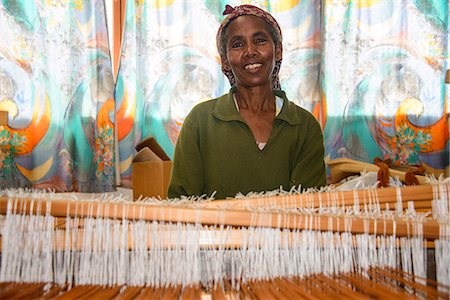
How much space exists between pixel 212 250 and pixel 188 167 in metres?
0.63

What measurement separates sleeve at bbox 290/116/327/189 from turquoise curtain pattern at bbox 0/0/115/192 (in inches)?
37.3

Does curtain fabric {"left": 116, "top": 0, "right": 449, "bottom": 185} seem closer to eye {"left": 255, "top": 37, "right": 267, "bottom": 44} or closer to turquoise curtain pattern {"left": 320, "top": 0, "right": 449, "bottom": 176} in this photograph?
turquoise curtain pattern {"left": 320, "top": 0, "right": 449, "bottom": 176}

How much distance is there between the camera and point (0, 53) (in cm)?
180

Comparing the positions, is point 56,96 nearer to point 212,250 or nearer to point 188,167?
point 188,167

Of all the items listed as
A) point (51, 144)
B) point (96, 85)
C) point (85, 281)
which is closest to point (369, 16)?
point (96, 85)

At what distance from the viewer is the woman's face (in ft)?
3.97

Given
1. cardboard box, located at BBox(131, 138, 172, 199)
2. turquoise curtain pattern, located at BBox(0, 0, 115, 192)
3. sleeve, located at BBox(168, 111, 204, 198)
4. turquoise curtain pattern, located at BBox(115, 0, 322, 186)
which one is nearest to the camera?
sleeve, located at BBox(168, 111, 204, 198)

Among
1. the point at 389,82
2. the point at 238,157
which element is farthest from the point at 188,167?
the point at 389,82

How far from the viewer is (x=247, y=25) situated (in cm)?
121

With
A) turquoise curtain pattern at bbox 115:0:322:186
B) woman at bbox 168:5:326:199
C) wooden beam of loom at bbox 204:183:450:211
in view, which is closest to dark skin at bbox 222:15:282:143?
woman at bbox 168:5:326:199

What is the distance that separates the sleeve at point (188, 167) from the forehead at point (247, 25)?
10.7 inches

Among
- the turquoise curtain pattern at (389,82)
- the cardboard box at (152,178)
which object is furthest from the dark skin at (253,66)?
the turquoise curtain pattern at (389,82)

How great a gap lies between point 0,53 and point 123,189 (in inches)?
28.6

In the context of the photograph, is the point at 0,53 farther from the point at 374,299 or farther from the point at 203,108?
the point at 374,299
